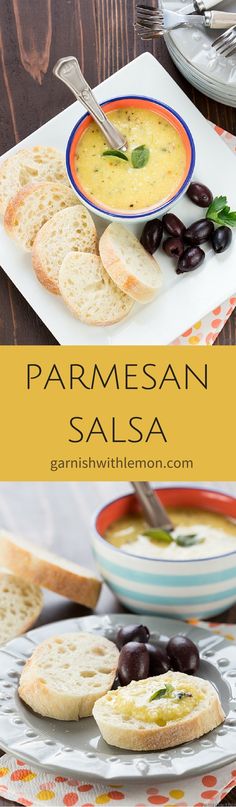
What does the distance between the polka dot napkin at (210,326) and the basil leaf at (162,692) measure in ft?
1.33

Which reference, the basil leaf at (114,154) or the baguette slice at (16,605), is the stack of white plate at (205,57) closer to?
the basil leaf at (114,154)

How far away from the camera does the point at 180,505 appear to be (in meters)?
1.30

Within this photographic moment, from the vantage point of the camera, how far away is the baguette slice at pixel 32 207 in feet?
3.37

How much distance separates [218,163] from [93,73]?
0.61ft

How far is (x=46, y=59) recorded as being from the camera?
1.01 metres

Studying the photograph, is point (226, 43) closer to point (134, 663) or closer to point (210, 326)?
point (210, 326)

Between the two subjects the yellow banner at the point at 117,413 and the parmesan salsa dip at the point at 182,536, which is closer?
the yellow banner at the point at 117,413

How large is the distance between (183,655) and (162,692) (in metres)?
0.09

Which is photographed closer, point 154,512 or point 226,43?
point 226,43

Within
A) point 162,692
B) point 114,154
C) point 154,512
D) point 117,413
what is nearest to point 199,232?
point 114,154

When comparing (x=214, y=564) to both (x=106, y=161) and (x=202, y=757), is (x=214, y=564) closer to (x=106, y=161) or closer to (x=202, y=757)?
(x=202, y=757)

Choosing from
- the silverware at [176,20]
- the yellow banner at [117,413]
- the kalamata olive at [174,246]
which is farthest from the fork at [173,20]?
the yellow banner at [117,413]

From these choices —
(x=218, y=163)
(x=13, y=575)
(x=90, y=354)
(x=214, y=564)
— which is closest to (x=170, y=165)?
(x=218, y=163)

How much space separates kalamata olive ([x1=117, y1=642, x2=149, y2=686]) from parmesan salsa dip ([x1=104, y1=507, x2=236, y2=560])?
0.20m
